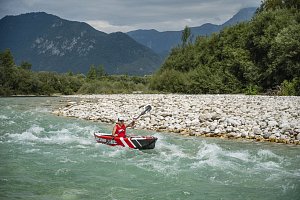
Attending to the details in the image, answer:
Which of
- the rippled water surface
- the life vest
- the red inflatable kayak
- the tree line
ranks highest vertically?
the tree line

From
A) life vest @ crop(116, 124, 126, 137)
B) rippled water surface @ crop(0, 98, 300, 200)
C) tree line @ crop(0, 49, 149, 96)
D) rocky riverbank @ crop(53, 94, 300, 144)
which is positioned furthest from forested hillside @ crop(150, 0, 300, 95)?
life vest @ crop(116, 124, 126, 137)

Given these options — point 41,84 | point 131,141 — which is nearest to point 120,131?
point 131,141

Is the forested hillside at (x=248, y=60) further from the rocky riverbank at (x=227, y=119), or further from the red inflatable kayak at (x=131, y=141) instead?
Result: the red inflatable kayak at (x=131, y=141)

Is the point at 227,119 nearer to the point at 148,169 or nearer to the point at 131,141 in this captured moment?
the point at 131,141

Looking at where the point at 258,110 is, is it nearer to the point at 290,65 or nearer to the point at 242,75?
the point at 290,65

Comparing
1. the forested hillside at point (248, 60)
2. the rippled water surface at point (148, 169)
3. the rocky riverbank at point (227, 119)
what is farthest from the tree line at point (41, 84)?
the rippled water surface at point (148, 169)

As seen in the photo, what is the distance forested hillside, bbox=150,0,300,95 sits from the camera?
29.9m

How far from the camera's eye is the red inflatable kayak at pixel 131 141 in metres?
12.3

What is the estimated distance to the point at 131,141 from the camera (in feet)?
41.6

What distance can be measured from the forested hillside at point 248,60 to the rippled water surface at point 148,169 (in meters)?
17.9

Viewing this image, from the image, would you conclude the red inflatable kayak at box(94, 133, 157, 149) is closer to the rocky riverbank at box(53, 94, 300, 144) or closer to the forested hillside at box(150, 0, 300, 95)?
the rocky riverbank at box(53, 94, 300, 144)

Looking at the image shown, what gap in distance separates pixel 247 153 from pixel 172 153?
254cm

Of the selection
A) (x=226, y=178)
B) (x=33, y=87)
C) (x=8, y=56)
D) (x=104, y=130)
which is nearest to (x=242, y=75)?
(x=104, y=130)

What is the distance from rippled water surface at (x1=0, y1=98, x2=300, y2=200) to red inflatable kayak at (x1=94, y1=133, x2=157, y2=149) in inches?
9.1
